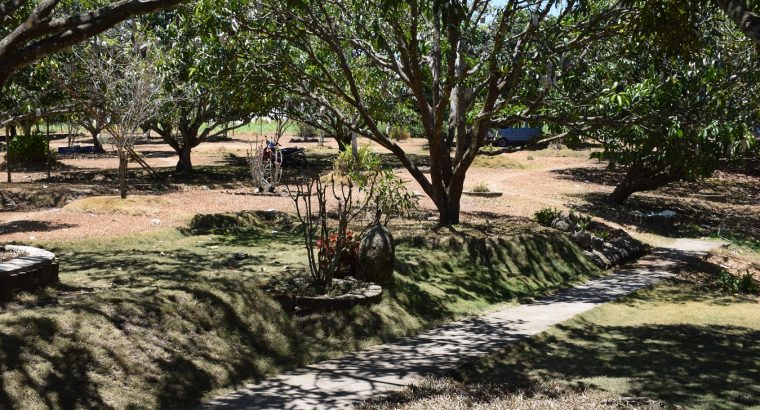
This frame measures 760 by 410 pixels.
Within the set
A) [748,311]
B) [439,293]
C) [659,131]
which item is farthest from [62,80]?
[748,311]

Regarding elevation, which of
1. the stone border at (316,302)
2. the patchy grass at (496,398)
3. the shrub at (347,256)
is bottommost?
the patchy grass at (496,398)

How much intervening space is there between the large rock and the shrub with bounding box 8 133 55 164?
24922 mm

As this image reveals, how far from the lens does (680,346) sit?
33.7 feet

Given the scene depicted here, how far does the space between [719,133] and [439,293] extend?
575 centimetres

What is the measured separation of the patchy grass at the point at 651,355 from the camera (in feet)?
26.0

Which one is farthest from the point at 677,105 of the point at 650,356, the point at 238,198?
the point at 238,198

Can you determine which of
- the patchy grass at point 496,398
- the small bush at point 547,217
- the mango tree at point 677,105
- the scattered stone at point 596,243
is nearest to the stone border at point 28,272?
the patchy grass at point 496,398

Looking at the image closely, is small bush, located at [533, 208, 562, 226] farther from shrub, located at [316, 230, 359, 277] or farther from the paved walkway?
shrub, located at [316, 230, 359, 277]

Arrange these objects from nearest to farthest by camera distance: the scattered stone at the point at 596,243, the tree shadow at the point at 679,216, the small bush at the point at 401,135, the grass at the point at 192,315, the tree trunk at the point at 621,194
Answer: the grass at the point at 192,315 < the scattered stone at the point at 596,243 < the tree shadow at the point at 679,216 < the tree trunk at the point at 621,194 < the small bush at the point at 401,135

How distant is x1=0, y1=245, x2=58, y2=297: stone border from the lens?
9.22 meters

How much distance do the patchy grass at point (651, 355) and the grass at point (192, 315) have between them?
1937 millimetres

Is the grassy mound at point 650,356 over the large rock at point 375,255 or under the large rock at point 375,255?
under

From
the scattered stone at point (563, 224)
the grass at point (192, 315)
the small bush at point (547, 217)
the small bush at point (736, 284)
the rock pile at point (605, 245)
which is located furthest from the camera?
the small bush at point (547, 217)

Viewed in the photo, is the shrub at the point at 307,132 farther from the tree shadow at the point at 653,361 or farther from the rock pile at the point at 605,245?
the tree shadow at the point at 653,361
